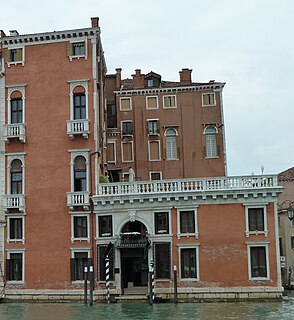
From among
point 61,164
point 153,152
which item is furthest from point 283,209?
point 61,164

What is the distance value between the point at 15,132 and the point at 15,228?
5040 mm

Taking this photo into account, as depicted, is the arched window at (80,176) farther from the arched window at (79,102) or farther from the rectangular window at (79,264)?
the rectangular window at (79,264)

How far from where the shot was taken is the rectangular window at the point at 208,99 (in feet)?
139

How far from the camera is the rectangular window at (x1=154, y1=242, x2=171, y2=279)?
29094mm

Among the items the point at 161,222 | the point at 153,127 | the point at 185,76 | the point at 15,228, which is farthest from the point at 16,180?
the point at 185,76

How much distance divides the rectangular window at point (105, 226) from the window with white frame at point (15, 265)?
4.31 m

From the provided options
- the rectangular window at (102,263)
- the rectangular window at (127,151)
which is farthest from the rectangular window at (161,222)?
the rectangular window at (127,151)

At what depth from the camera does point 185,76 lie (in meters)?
43.5

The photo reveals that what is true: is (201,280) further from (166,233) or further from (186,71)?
(186,71)

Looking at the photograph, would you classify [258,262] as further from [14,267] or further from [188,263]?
[14,267]

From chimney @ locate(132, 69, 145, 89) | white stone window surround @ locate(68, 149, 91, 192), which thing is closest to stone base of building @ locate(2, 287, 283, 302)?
white stone window surround @ locate(68, 149, 91, 192)

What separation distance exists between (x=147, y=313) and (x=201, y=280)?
482 cm

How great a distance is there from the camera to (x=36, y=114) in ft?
104

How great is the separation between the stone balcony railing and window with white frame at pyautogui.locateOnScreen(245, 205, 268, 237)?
0.83m
